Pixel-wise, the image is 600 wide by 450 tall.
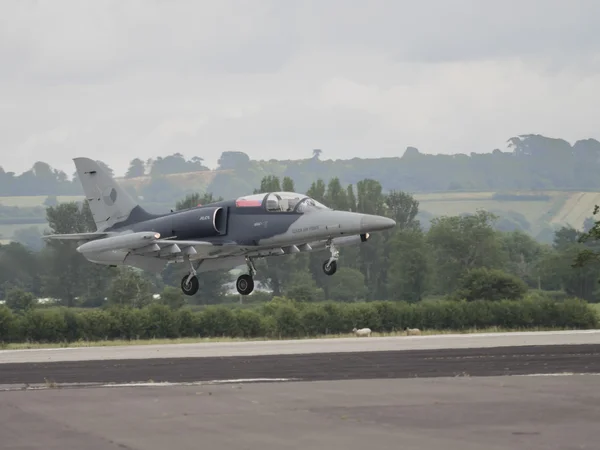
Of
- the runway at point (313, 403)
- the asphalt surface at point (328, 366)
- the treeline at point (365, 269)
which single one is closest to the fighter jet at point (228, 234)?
the asphalt surface at point (328, 366)

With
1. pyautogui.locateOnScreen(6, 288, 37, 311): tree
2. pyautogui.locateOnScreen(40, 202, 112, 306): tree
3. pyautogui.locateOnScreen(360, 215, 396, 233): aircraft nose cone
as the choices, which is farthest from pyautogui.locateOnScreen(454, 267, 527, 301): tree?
pyautogui.locateOnScreen(360, 215, 396, 233): aircraft nose cone

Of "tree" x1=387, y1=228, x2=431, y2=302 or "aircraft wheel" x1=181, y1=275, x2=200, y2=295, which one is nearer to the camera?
"aircraft wheel" x1=181, y1=275, x2=200, y2=295

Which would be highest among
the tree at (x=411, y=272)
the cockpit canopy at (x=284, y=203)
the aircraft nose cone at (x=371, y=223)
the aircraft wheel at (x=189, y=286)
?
the cockpit canopy at (x=284, y=203)

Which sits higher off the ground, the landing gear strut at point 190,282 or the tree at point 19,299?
the landing gear strut at point 190,282

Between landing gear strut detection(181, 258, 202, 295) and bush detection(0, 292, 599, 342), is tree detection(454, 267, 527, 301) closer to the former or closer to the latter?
bush detection(0, 292, 599, 342)

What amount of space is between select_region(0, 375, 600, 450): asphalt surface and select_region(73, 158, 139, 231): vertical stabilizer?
78.2 ft

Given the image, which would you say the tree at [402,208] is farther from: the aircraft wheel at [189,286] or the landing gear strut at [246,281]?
the landing gear strut at [246,281]

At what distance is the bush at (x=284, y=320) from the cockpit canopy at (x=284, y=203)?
1653 centimetres

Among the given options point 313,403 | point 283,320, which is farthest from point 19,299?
point 313,403

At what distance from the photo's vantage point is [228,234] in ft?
130

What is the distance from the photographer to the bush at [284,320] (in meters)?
54.7

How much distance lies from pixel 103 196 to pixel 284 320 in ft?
47.7

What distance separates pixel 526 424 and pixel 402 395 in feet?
12.8

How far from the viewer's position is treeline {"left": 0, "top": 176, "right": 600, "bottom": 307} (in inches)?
3012
